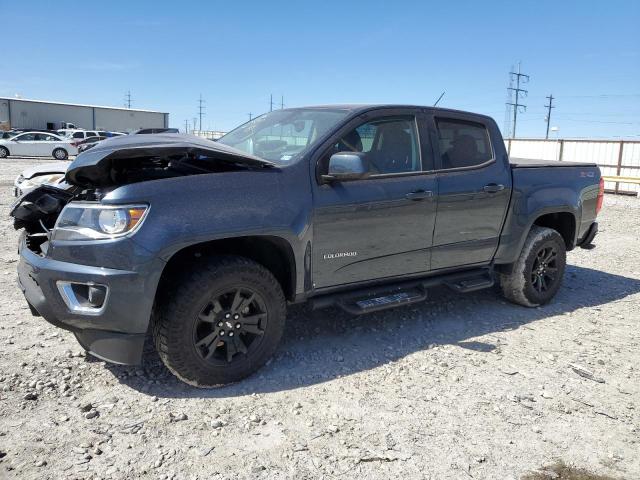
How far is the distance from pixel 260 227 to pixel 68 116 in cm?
5256

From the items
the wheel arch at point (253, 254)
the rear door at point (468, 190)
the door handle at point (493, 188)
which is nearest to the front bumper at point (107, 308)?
the wheel arch at point (253, 254)

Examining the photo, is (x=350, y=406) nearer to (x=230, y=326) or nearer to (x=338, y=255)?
(x=230, y=326)

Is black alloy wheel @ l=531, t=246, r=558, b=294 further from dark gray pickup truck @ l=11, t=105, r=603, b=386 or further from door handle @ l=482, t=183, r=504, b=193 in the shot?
door handle @ l=482, t=183, r=504, b=193

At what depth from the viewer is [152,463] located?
8.79 ft

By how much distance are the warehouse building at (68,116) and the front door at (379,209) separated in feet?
153

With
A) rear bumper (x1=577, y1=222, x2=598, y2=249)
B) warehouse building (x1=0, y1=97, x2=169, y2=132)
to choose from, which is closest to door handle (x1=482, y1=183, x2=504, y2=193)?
rear bumper (x1=577, y1=222, x2=598, y2=249)

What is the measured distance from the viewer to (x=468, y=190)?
15.0 ft

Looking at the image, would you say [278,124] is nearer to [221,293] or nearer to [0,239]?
[221,293]

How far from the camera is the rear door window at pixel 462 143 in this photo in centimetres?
458

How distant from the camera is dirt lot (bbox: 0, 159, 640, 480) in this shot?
273 centimetres

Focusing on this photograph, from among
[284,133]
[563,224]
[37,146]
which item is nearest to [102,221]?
[284,133]

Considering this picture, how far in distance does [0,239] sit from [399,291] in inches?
240

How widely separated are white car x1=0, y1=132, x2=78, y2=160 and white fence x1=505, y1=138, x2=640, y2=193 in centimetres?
2345

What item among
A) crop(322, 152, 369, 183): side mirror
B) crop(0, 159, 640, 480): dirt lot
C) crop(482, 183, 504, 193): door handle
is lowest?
crop(0, 159, 640, 480): dirt lot
